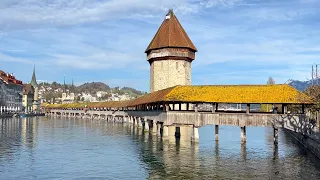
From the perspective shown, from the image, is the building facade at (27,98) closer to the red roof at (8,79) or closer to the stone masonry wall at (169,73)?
the red roof at (8,79)

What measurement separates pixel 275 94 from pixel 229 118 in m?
3.26

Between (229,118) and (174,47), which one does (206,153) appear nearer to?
(229,118)

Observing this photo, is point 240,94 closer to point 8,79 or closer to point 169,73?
point 169,73

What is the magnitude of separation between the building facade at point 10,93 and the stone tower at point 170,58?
179ft

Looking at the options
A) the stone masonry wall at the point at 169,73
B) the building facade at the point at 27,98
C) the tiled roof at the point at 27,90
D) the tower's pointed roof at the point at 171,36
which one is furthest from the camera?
the building facade at the point at 27,98

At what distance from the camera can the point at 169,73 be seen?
43438 mm

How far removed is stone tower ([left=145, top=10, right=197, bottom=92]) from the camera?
43562mm

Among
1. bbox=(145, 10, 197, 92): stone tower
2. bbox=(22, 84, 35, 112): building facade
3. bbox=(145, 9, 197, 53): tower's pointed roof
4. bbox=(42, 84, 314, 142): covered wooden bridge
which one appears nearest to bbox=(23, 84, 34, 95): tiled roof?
bbox=(22, 84, 35, 112): building facade

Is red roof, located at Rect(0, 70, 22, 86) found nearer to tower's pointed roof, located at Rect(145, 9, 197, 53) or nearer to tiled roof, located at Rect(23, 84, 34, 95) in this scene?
tiled roof, located at Rect(23, 84, 34, 95)

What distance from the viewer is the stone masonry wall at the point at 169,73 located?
43.5 metres

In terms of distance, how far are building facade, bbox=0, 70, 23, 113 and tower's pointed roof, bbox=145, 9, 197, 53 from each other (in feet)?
179

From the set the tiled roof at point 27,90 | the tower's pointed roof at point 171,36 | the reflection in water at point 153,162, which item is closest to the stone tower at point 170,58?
the tower's pointed roof at point 171,36

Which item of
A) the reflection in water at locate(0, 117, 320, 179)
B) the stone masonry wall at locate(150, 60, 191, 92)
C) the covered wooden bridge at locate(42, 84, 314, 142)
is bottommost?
the reflection in water at locate(0, 117, 320, 179)

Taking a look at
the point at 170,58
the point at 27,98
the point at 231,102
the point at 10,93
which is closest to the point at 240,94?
the point at 231,102
